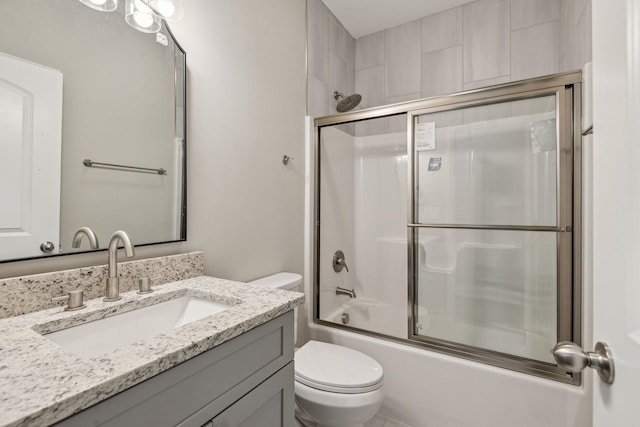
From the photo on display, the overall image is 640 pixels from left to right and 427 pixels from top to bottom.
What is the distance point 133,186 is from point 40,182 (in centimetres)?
26

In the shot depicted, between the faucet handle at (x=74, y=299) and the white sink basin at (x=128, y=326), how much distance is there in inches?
2.6

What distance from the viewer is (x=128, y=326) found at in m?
0.86

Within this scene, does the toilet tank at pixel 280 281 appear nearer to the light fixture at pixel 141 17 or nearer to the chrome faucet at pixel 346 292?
the chrome faucet at pixel 346 292

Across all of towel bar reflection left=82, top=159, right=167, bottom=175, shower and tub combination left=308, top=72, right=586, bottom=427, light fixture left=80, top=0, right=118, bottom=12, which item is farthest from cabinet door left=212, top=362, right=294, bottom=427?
light fixture left=80, top=0, right=118, bottom=12

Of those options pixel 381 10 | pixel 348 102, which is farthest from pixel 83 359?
pixel 381 10

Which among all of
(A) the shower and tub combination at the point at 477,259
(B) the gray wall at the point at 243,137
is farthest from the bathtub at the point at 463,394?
(B) the gray wall at the point at 243,137

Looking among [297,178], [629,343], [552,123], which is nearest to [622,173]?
[629,343]

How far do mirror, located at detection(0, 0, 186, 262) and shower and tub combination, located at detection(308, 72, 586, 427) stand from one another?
1.01 metres

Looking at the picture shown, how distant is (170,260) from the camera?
43.8 inches

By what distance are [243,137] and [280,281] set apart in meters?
0.77

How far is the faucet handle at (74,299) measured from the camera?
795 millimetres

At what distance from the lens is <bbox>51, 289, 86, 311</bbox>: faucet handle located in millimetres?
795

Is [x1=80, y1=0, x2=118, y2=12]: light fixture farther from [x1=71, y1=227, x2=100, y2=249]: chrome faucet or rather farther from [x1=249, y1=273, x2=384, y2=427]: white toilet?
[x1=249, y1=273, x2=384, y2=427]: white toilet

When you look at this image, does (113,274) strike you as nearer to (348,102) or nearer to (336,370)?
→ (336,370)
